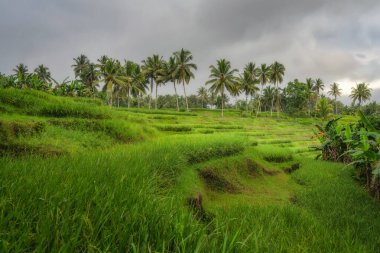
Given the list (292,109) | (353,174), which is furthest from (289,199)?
(292,109)

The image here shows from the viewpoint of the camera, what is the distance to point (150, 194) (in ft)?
10.6

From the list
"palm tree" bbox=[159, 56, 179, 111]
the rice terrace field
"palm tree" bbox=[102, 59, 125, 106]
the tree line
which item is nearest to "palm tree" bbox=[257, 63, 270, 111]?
the tree line

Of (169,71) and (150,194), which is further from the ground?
(169,71)

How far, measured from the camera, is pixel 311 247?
11.4ft

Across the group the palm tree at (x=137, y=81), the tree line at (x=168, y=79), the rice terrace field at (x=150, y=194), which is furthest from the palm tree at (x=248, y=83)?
the rice terrace field at (x=150, y=194)

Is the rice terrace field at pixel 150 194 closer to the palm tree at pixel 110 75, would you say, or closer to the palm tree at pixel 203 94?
the palm tree at pixel 110 75

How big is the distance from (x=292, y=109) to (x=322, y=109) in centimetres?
3760

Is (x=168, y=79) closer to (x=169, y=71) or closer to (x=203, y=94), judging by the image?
(x=169, y=71)

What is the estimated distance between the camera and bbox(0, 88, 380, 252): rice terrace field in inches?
67.4

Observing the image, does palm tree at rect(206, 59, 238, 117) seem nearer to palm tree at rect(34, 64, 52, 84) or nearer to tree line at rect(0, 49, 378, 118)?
tree line at rect(0, 49, 378, 118)

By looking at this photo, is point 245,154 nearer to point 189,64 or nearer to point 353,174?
point 353,174

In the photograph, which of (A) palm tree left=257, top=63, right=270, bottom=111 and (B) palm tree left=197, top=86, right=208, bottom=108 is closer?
(A) palm tree left=257, top=63, right=270, bottom=111

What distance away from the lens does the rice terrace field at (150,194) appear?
5.62 ft

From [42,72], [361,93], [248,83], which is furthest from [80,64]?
[361,93]
